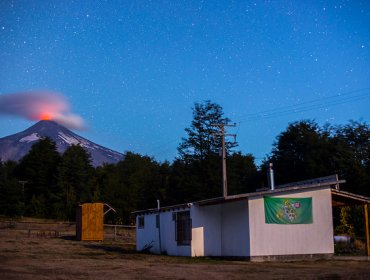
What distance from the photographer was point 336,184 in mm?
23844

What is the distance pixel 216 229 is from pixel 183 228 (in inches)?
72.1

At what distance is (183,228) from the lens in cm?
2508

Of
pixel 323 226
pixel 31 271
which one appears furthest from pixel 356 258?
pixel 31 271

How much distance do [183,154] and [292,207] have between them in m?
41.8

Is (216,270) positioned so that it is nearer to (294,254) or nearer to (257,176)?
(294,254)

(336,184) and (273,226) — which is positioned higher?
(336,184)

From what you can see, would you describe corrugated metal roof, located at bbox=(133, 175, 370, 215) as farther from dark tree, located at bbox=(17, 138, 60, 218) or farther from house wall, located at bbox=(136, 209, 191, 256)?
dark tree, located at bbox=(17, 138, 60, 218)

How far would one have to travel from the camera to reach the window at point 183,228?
24.5m

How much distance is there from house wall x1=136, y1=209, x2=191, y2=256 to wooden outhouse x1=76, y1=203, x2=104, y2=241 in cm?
948

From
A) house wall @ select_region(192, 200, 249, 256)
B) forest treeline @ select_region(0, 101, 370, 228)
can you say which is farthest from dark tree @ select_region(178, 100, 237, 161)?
house wall @ select_region(192, 200, 249, 256)

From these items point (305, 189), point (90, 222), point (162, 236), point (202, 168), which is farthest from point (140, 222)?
point (202, 168)

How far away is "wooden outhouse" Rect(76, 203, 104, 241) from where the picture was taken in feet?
130

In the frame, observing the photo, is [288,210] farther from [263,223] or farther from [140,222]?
[140,222]

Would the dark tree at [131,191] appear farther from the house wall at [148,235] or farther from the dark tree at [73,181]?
the house wall at [148,235]
